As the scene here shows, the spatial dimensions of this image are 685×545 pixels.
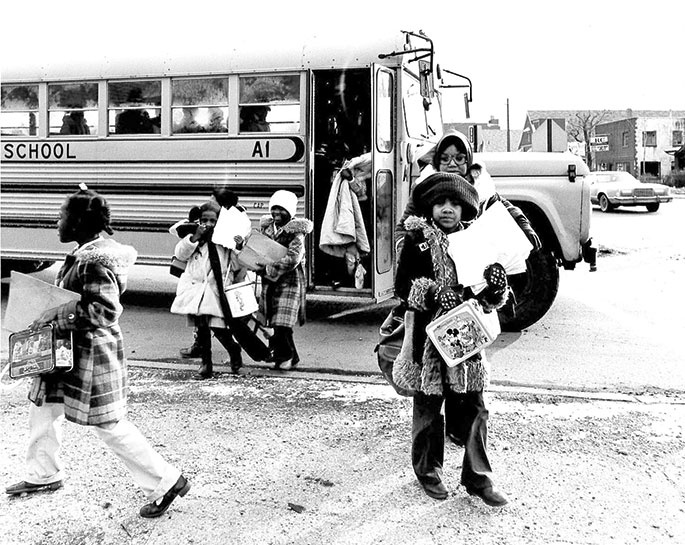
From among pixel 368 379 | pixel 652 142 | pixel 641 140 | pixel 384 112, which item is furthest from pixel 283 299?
pixel 652 142

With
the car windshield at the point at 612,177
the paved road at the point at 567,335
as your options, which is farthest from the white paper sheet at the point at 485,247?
the car windshield at the point at 612,177

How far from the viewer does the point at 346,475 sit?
353cm

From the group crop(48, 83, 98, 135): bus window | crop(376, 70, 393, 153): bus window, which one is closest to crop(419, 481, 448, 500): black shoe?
crop(376, 70, 393, 153): bus window

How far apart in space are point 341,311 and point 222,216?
115 inches

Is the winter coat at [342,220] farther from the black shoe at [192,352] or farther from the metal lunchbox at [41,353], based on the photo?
the metal lunchbox at [41,353]

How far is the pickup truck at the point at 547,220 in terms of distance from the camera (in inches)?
259

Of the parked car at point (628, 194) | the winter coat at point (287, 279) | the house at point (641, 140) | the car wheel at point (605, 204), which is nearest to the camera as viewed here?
the winter coat at point (287, 279)

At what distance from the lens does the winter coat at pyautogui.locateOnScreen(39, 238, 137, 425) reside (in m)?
2.99

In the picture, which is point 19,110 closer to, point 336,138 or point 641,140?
point 336,138

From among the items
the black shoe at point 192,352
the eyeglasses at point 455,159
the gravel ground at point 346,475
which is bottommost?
the gravel ground at point 346,475

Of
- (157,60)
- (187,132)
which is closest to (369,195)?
(187,132)

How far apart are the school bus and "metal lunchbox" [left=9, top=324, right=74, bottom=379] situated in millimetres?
3654

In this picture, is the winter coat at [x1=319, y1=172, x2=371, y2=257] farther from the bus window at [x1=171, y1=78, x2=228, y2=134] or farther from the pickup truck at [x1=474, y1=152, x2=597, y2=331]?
the bus window at [x1=171, y1=78, x2=228, y2=134]

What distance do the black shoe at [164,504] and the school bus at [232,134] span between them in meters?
3.54
